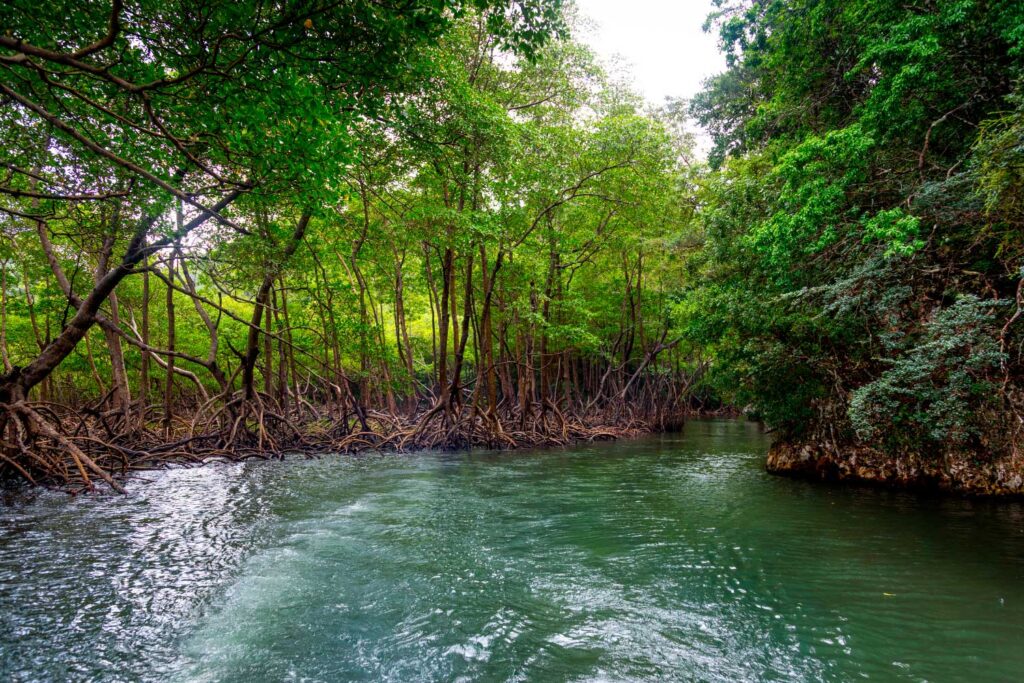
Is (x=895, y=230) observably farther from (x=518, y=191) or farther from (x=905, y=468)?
(x=518, y=191)

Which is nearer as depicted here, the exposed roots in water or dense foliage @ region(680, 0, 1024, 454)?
dense foliage @ region(680, 0, 1024, 454)

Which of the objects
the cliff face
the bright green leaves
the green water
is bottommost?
the green water

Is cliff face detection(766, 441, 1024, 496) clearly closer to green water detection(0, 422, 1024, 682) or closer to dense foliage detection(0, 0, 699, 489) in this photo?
green water detection(0, 422, 1024, 682)

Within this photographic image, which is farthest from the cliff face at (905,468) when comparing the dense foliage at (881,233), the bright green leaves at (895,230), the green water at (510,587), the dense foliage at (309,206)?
the dense foliage at (309,206)

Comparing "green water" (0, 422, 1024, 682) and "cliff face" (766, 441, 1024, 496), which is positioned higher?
"cliff face" (766, 441, 1024, 496)

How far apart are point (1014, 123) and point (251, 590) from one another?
858cm

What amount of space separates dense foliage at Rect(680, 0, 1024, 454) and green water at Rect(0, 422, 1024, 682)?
1.71m

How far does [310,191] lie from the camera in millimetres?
5449

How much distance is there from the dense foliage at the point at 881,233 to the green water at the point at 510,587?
5.59 feet

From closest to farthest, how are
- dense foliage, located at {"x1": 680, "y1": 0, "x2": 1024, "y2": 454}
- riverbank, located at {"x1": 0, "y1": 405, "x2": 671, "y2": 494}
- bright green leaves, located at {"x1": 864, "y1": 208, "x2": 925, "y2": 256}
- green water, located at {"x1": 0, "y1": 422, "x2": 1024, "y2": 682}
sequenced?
green water, located at {"x1": 0, "y1": 422, "x2": 1024, "y2": 682} < bright green leaves, located at {"x1": 864, "y1": 208, "x2": 925, "y2": 256} < dense foliage, located at {"x1": 680, "y1": 0, "x2": 1024, "y2": 454} < riverbank, located at {"x1": 0, "y1": 405, "x2": 671, "y2": 494}

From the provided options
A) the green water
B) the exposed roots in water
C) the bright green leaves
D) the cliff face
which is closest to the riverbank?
the exposed roots in water

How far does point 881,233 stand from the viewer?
19.1 feet

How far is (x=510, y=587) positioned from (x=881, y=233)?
5659 millimetres

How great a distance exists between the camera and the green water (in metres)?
3.34
